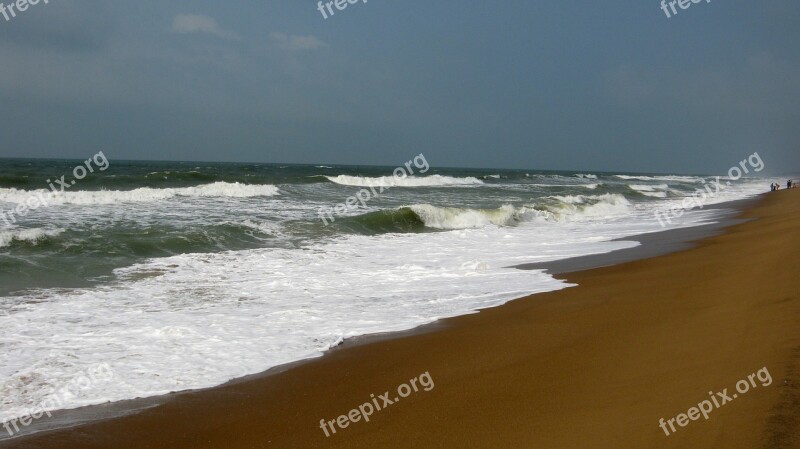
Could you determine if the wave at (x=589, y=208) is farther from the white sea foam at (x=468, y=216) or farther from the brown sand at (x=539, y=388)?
the brown sand at (x=539, y=388)

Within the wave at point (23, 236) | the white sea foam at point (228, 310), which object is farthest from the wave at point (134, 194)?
the white sea foam at point (228, 310)

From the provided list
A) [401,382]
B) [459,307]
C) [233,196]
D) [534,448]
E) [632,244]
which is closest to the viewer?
[534,448]

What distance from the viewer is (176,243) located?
1198 cm

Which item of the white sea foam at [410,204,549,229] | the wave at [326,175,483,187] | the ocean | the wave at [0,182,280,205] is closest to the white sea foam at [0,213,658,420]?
the ocean

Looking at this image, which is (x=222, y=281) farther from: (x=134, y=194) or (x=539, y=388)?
(x=134, y=194)

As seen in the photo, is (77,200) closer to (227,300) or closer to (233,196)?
(233,196)

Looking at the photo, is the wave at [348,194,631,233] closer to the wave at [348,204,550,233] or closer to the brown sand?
the wave at [348,204,550,233]

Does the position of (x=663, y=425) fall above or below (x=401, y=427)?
below

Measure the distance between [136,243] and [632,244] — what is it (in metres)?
10.4

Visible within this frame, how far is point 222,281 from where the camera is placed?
889cm

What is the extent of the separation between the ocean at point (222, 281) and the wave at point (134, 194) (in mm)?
435

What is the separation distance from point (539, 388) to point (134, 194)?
68.2 feet

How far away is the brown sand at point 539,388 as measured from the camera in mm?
3451

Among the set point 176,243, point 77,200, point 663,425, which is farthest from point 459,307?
point 77,200
